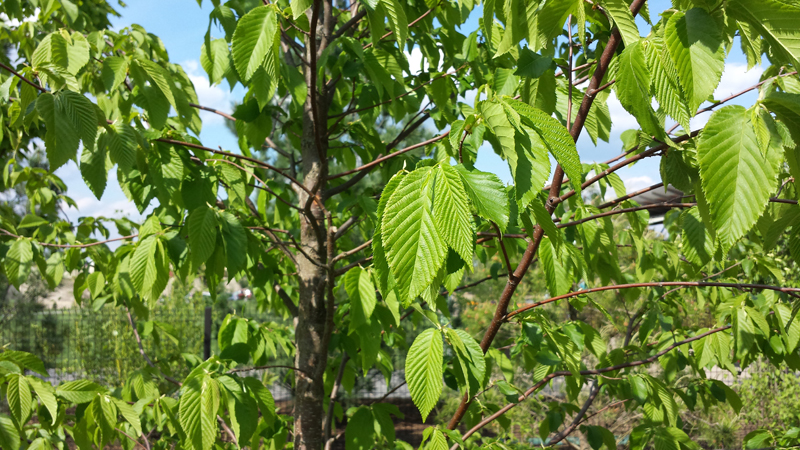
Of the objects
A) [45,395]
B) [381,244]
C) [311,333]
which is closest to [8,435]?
[45,395]

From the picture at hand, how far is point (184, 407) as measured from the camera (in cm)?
115

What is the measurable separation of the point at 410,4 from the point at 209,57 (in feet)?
2.65

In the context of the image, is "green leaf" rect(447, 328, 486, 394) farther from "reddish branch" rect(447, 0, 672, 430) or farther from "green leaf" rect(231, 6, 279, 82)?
"green leaf" rect(231, 6, 279, 82)

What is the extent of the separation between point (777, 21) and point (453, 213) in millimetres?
386

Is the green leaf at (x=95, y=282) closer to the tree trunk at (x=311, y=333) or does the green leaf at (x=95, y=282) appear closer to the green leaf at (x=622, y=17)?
the tree trunk at (x=311, y=333)

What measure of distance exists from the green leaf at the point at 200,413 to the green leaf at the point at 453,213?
834mm

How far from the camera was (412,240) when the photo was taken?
0.56 meters

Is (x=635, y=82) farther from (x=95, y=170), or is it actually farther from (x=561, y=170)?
(x=95, y=170)

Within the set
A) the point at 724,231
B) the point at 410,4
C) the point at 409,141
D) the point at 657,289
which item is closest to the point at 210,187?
the point at 410,4

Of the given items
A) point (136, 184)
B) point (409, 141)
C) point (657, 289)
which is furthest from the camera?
point (409, 141)

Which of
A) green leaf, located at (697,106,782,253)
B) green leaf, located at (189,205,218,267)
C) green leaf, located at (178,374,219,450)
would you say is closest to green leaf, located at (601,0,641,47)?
green leaf, located at (697,106,782,253)

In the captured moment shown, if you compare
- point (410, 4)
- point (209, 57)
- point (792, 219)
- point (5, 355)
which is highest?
point (410, 4)

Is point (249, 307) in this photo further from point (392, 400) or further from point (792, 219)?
point (792, 219)

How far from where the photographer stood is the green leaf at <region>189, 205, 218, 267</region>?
3.95 feet
